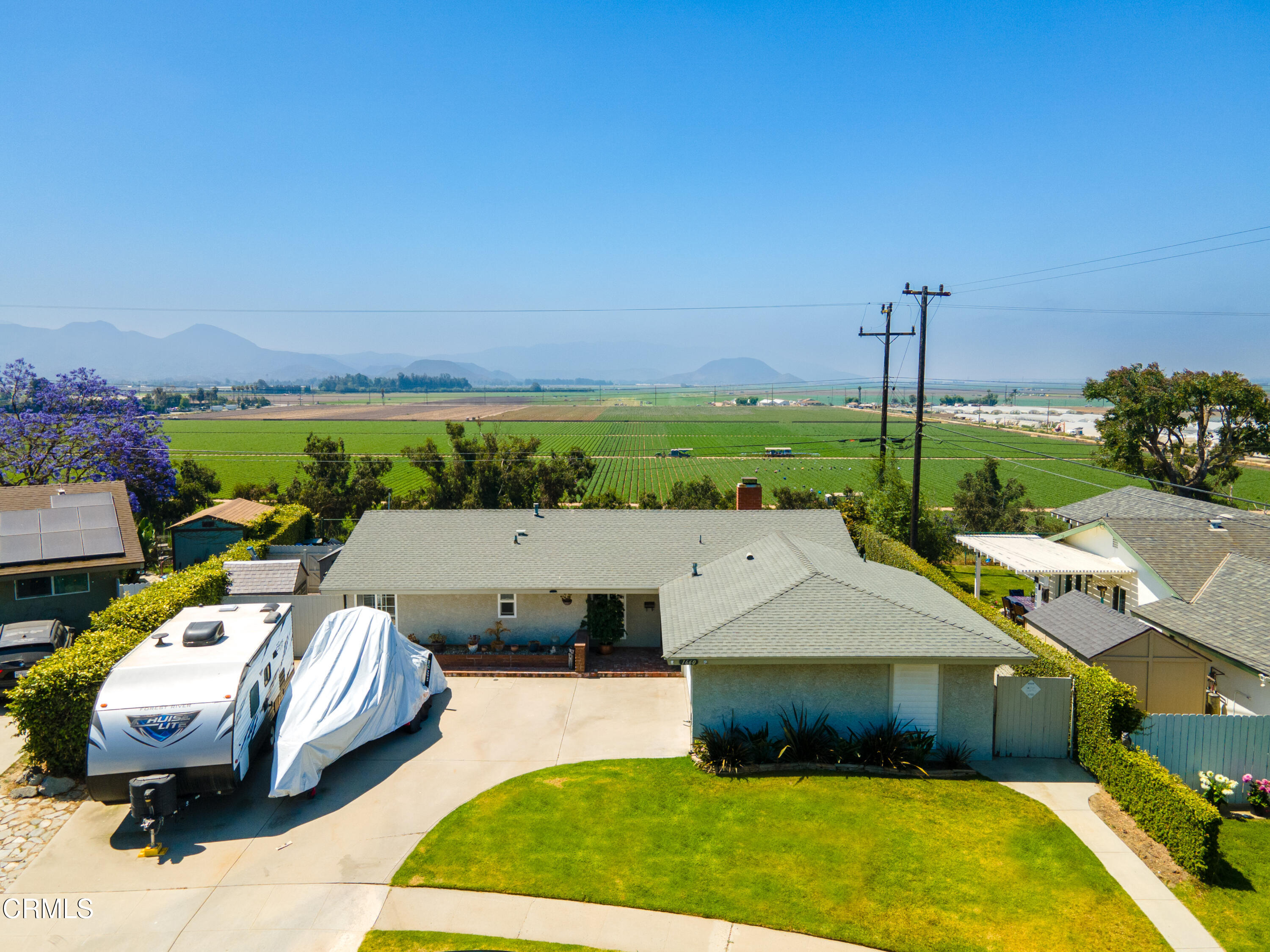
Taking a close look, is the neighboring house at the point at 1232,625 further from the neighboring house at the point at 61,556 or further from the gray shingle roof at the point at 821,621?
the neighboring house at the point at 61,556

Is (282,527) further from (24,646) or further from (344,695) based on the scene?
(344,695)

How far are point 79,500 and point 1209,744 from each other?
92.3ft

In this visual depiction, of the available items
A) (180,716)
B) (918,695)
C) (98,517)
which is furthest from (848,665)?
(98,517)

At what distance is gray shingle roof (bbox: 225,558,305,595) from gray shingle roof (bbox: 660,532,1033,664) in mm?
11907

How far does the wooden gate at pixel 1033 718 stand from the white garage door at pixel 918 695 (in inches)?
50.5

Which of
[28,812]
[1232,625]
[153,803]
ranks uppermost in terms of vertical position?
[1232,625]

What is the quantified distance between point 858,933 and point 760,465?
80.3 meters

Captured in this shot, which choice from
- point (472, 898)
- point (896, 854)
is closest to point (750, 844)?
point (896, 854)

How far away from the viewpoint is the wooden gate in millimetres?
13656

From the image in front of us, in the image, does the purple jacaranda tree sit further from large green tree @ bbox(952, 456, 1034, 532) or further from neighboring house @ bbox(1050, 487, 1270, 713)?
large green tree @ bbox(952, 456, 1034, 532)

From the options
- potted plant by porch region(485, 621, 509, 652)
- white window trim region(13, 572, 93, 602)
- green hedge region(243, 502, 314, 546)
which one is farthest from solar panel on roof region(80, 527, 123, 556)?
potted plant by porch region(485, 621, 509, 652)

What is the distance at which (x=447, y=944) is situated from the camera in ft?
28.2

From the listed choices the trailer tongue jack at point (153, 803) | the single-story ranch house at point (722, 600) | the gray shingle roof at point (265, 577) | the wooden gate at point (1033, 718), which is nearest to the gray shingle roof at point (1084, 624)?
the wooden gate at point (1033, 718)

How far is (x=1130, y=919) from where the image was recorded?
901 cm
